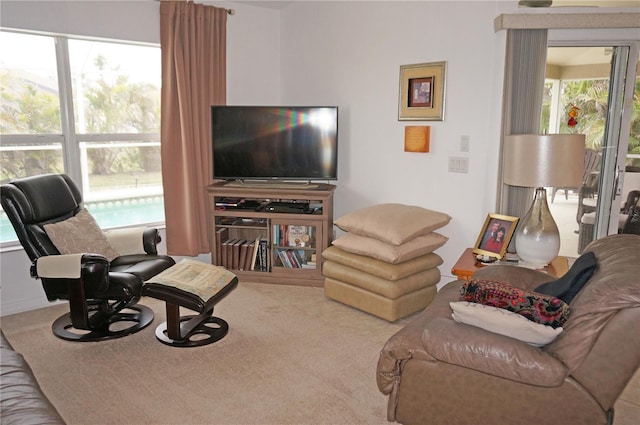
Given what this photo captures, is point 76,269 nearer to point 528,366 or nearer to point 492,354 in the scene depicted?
point 492,354

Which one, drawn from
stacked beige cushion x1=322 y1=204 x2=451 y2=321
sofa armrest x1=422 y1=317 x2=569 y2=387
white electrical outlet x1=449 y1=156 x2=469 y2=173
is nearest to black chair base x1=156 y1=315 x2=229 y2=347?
stacked beige cushion x1=322 y1=204 x2=451 y2=321

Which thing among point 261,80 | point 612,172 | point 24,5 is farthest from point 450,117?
point 24,5

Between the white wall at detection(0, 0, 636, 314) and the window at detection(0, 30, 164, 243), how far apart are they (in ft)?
0.70

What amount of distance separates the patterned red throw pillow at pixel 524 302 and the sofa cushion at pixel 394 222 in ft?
4.11

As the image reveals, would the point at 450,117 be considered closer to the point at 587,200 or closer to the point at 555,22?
the point at 555,22

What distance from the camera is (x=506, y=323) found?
193 cm

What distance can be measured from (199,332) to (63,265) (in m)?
0.94

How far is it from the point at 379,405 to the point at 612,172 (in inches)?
101

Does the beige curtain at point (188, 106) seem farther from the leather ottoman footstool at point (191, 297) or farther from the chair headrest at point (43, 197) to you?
the leather ottoman footstool at point (191, 297)

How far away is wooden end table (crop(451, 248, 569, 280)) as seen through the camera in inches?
114

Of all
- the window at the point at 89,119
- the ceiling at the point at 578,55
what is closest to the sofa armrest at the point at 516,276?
the ceiling at the point at 578,55

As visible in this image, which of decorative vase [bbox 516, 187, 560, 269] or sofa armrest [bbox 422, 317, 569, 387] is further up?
decorative vase [bbox 516, 187, 560, 269]

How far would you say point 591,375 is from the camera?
1.81 meters

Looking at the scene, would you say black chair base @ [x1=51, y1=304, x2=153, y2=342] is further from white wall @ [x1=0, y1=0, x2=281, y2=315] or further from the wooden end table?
the wooden end table
